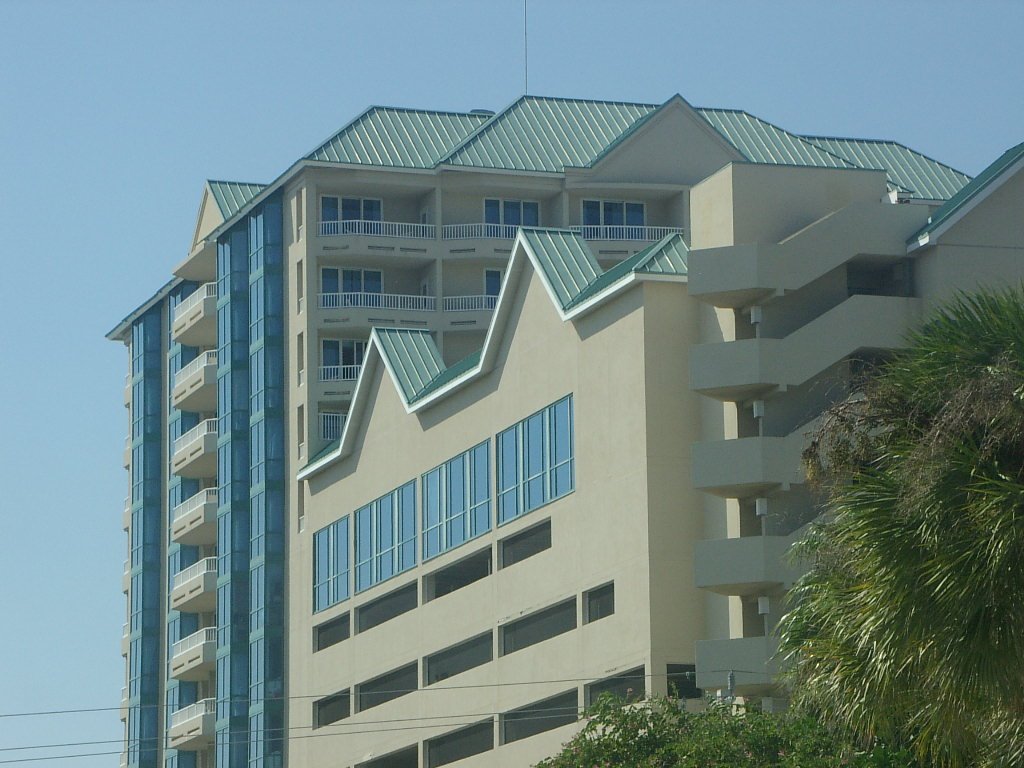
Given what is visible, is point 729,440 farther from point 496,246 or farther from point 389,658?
point 496,246

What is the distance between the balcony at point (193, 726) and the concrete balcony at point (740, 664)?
1588 inches

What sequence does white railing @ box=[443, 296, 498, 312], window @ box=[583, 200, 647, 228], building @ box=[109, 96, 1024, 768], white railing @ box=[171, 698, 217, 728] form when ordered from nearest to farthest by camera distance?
building @ box=[109, 96, 1024, 768]
white railing @ box=[443, 296, 498, 312]
window @ box=[583, 200, 647, 228]
white railing @ box=[171, 698, 217, 728]

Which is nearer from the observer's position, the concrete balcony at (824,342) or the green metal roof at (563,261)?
the concrete balcony at (824,342)

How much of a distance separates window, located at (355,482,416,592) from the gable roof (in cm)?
297

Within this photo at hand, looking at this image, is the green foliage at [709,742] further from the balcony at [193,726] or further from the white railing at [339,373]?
the balcony at [193,726]

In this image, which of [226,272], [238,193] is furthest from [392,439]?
[238,193]

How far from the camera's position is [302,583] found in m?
80.8

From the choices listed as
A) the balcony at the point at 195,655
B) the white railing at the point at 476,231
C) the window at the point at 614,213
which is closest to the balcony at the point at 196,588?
the balcony at the point at 195,655

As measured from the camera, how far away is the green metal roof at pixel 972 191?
52.8 m

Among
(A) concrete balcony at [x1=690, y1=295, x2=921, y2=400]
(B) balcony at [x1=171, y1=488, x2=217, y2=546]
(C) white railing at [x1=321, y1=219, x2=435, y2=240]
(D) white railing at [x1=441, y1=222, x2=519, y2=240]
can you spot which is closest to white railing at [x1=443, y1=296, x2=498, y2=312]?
(D) white railing at [x1=441, y1=222, x2=519, y2=240]

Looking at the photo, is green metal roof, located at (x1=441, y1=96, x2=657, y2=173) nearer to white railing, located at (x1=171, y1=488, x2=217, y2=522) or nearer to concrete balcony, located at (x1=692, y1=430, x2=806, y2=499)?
white railing, located at (x1=171, y1=488, x2=217, y2=522)

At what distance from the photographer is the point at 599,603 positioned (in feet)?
193

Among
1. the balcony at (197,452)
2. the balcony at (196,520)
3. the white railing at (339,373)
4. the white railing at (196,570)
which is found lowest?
the white railing at (196,570)

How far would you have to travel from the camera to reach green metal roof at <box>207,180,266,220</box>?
93.1 meters
